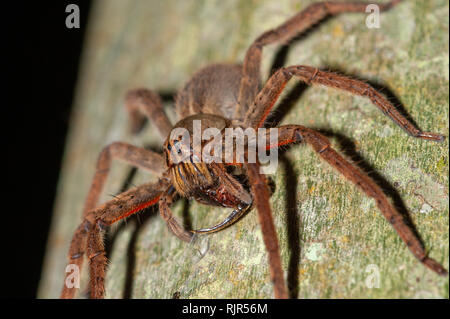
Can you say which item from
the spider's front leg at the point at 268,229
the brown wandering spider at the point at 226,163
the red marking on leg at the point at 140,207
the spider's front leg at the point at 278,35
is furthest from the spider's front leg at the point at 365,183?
the red marking on leg at the point at 140,207

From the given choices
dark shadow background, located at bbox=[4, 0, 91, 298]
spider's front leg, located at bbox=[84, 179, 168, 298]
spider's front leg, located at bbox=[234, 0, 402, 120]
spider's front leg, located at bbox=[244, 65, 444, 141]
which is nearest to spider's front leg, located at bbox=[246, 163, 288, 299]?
spider's front leg, located at bbox=[244, 65, 444, 141]

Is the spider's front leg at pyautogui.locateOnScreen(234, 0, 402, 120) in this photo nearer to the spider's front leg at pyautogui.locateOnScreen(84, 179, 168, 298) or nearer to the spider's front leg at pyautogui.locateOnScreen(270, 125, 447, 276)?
the spider's front leg at pyautogui.locateOnScreen(270, 125, 447, 276)

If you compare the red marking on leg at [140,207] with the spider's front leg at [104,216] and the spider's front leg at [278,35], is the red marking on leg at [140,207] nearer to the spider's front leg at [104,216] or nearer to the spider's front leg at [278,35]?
the spider's front leg at [104,216]

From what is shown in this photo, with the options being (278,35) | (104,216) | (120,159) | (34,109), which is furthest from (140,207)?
(34,109)

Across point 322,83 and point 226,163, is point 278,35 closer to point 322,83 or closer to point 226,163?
point 322,83
